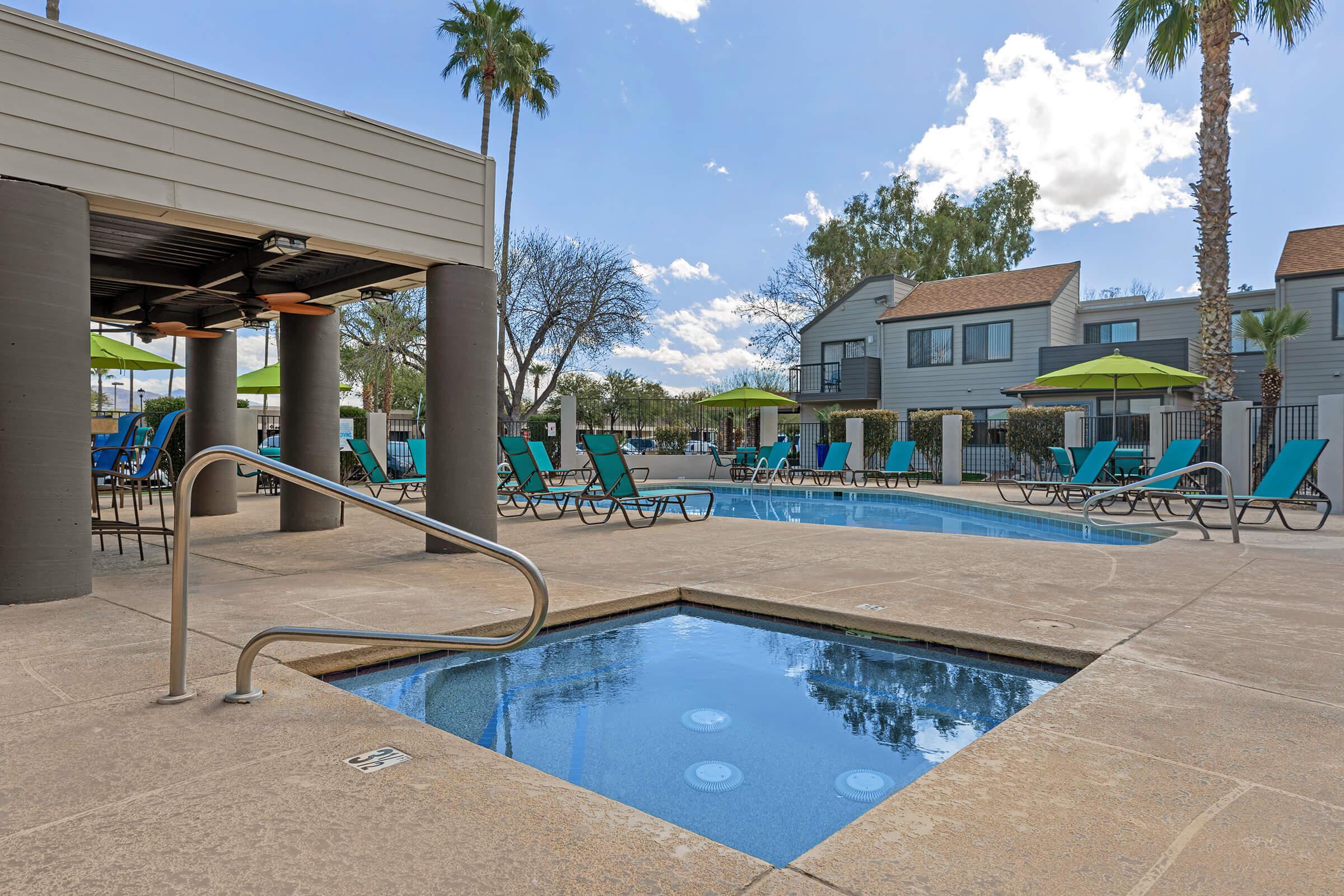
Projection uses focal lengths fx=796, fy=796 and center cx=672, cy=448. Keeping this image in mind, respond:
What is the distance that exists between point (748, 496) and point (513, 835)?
46.3 ft

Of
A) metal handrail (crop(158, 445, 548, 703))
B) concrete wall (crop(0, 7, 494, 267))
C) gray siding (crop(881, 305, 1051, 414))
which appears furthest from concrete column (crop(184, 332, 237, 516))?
gray siding (crop(881, 305, 1051, 414))

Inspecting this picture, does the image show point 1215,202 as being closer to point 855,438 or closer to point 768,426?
point 855,438

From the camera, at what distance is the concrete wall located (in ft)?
14.8

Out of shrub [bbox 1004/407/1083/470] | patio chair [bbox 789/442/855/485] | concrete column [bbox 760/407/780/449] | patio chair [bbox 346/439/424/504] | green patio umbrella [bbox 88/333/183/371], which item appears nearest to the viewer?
green patio umbrella [bbox 88/333/183/371]

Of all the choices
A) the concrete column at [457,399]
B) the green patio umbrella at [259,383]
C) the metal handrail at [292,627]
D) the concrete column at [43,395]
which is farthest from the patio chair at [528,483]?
the metal handrail at [292,627]

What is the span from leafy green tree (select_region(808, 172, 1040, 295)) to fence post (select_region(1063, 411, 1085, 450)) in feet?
64.6

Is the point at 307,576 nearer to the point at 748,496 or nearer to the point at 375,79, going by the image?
the point at 748,496

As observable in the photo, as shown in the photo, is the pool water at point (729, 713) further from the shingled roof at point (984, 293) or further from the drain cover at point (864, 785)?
the shingled roof at point (984, 293)

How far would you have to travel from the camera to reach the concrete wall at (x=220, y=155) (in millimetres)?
4508

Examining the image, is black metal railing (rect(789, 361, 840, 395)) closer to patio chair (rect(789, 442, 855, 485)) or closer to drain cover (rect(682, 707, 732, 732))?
patio chair (rect(789, 442, 855, 485))

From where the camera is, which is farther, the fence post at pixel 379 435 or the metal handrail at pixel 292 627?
the fence post at pixel 379 435

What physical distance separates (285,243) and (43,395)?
189 cm

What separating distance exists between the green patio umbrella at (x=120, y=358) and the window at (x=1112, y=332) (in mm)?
23348

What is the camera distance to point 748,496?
15812 mm
